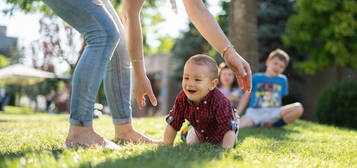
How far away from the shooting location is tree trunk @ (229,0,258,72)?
8445 millimetres

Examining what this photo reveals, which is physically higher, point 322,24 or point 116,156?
point 322,24

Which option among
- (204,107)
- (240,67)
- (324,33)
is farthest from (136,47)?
(324,33)

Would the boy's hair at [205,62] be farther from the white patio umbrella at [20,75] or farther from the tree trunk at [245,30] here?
the white patio umbrella at [20,75]

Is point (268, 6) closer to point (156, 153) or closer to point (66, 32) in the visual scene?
point (66, 32)

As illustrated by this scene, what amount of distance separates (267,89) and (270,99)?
16 centimetres

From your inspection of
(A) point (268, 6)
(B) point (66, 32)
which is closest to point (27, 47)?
(B) point (66, 32)

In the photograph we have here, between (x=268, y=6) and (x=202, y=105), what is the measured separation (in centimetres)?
1258

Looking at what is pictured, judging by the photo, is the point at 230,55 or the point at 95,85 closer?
the point at 95,85

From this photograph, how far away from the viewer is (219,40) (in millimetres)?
2744

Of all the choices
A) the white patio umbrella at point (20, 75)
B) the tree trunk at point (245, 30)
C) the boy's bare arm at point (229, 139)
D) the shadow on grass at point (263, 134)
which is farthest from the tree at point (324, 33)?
the white patio umbrella at point (20, 75)

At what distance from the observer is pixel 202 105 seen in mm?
2928

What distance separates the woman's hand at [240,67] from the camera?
2632 millimetres

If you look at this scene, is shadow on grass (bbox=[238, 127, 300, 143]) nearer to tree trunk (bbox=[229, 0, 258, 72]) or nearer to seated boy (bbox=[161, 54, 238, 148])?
seated boy (bbox=[161, 54, 238, 148])

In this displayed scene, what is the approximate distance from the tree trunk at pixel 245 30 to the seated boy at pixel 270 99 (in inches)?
77.8
